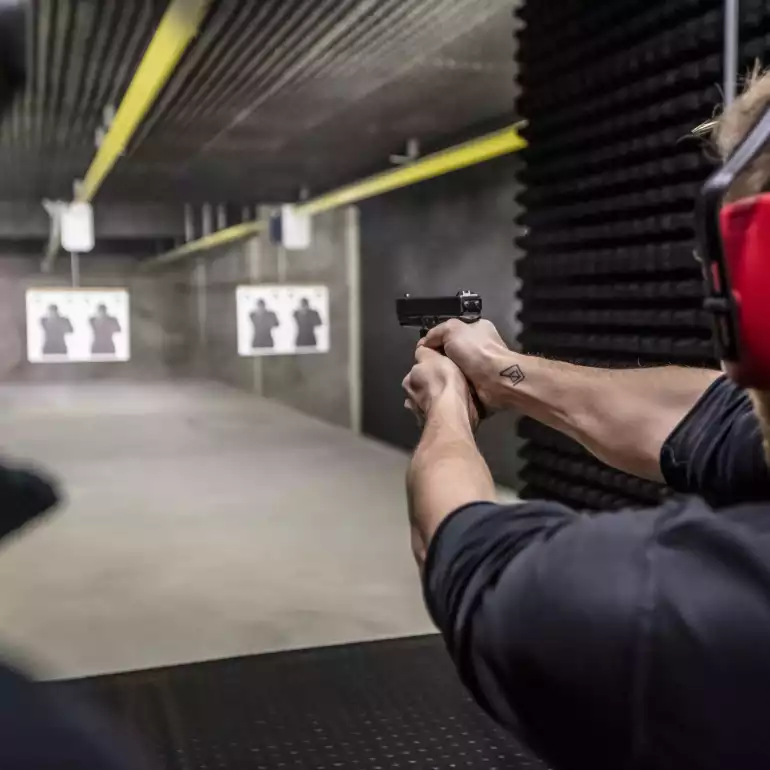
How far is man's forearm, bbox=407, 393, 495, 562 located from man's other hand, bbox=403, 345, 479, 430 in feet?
0.39

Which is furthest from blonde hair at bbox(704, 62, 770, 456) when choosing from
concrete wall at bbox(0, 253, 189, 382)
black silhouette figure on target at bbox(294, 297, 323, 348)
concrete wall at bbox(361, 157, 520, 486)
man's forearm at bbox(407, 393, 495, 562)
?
concrete wall at bbox(0, 253, 189, 382)

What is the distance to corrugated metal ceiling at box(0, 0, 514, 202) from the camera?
2621mm

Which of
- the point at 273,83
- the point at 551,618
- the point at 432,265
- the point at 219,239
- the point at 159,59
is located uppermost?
the point at 273,83

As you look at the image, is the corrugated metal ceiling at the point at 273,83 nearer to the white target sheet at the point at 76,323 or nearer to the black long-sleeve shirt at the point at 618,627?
the white target sheet at the point at 76,323

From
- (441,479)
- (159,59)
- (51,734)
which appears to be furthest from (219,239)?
(51,734)

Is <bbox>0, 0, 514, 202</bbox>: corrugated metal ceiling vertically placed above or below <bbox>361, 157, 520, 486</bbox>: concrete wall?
above

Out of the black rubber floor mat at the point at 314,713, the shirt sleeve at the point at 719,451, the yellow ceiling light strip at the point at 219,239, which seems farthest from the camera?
the yellow ceiling light strip at the point at 219,239

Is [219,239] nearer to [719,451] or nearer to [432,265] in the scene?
[432,265]

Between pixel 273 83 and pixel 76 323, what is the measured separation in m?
4.60

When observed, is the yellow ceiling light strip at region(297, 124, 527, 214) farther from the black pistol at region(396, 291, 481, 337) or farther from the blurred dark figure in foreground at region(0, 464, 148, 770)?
the blurred dark figure in foreground at region(0, 464, 148, 770)

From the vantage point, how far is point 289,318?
6039 mm

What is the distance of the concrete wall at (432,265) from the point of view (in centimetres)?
354

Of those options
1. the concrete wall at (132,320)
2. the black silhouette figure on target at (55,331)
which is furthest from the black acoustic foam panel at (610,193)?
the concrete wall at (132,320)

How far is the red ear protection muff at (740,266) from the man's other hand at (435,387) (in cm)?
46
